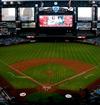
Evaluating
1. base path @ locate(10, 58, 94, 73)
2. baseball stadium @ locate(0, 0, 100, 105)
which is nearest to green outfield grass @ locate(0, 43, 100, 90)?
baseball stadium @ locate(0, 0, 100, 105)

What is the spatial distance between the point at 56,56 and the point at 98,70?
26.2 feet

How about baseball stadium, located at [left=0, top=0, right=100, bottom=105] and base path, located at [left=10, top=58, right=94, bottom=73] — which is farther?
base path, located at [left=10, top=58, right=94, bottom=73]

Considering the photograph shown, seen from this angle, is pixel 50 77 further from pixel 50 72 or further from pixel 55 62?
pixel 55 62

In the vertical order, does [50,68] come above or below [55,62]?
below

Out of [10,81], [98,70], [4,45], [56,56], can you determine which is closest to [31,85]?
[10,81]

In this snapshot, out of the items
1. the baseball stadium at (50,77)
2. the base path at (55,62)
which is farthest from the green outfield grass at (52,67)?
the base path at (55,62)

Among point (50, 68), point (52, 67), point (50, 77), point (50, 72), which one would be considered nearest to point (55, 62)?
point (52, 67)

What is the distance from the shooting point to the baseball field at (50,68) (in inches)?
933

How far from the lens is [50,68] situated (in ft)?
94.1

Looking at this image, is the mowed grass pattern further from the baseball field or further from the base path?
the base path

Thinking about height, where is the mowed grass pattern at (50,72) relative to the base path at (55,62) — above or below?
below

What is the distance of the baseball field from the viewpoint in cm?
2370

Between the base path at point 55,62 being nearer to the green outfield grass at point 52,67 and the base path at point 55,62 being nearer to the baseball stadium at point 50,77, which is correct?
the baseball stadium at point 50,77

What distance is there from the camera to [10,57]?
35031mm
